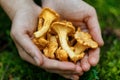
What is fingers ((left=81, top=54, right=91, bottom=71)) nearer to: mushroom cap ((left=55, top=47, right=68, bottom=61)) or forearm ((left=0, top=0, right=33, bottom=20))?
mushroom cap ((left=55, top=47, right=68, bottom=61))

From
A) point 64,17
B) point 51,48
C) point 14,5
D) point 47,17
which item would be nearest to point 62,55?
point 51,48

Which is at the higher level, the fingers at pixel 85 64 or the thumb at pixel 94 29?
the thumb at pixel 94 29

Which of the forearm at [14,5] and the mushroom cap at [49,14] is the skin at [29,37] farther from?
the mushroom cap at [49,14]

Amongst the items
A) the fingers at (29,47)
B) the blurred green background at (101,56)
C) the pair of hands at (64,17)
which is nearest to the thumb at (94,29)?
the pair of hands at (64,17)

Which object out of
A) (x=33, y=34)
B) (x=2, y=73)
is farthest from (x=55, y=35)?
(x=2, y=73)

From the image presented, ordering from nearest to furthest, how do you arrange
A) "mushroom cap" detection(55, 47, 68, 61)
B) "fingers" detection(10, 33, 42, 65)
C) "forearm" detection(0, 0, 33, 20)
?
1. "fingers" detection(10, 33, 42, 65)
2. "mushroom cap" detection(55, 47, 68, 61)
3. "forearm" detection(0, 0, 33, 20)

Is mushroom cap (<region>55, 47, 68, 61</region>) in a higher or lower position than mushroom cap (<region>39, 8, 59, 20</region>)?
lower

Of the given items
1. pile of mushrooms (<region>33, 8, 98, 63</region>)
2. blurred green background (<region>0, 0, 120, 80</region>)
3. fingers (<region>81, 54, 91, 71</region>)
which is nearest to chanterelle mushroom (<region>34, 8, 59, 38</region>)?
pile of mushrooms (<region>33, 8, 98, 63</region>)
